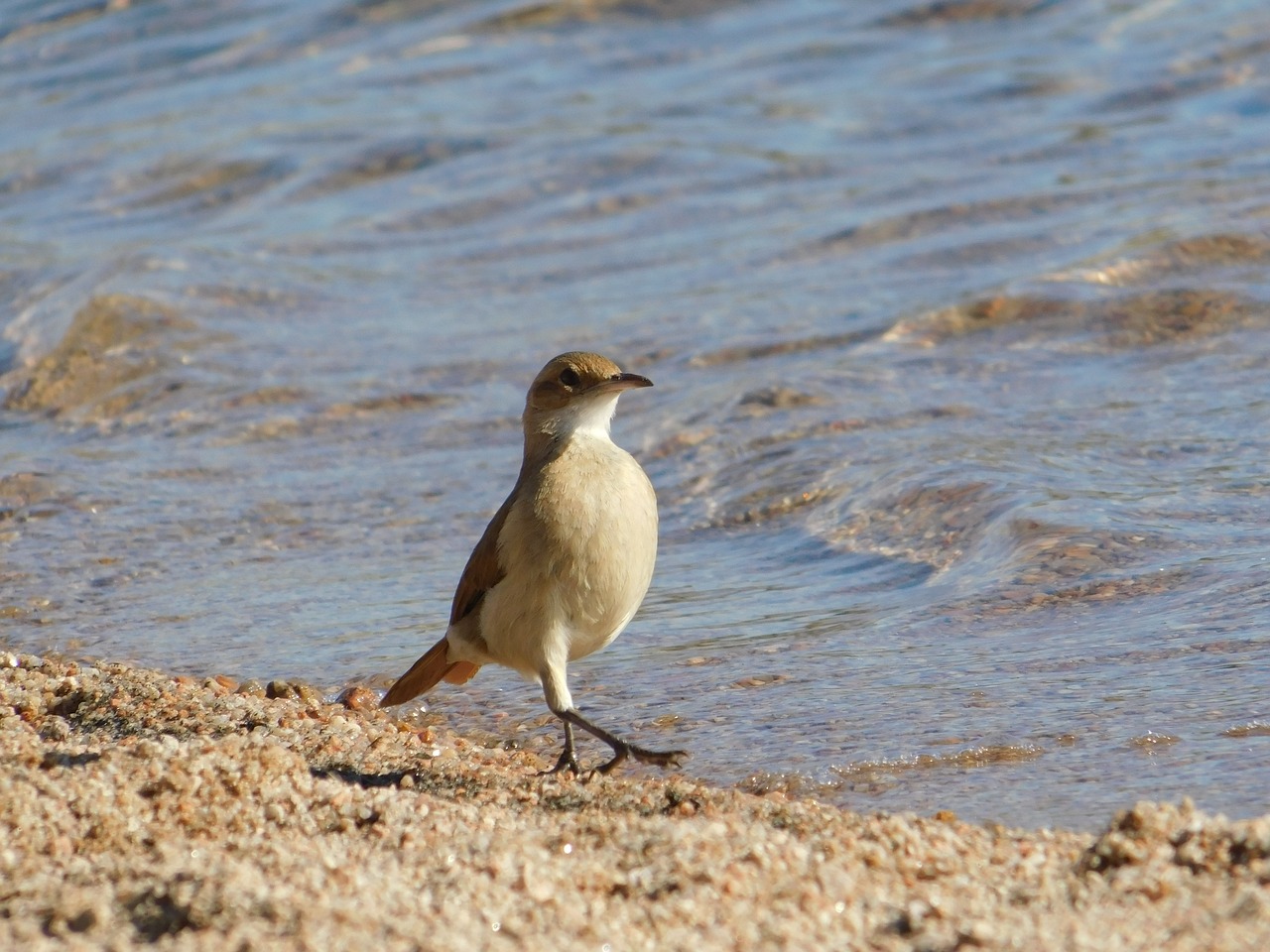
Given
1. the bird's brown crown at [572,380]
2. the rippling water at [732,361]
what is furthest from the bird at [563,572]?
the rippling water at [732,361]

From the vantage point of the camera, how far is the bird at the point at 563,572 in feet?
16.8

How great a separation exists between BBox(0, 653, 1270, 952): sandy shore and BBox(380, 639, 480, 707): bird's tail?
2.31 ft

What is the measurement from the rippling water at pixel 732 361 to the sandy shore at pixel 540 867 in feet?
2.16

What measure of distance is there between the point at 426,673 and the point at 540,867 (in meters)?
1.96

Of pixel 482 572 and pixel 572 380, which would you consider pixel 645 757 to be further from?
pixel 572 380

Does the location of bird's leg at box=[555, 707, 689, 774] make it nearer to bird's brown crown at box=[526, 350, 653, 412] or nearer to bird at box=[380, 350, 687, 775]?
bird at box=[380, 350, 687, 775]

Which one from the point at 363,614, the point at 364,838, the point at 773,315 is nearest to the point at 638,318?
the point at 773,315

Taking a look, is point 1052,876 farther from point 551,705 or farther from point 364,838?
point 551,705

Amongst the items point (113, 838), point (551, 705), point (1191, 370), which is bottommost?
point (1191, 370)

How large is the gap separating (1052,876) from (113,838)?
6.67 feet

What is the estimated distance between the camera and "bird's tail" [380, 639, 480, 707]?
18.1 feet

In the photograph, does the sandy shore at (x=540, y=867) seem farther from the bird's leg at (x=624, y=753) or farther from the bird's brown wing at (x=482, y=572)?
the bird's brown wing at (x=482, y=572)

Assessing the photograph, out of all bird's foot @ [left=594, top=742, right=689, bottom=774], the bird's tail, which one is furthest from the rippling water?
the bird's tail

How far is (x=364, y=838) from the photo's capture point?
13.4 ft
